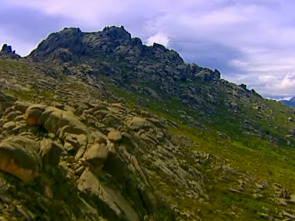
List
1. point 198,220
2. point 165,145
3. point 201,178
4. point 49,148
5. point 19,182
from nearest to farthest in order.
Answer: point 19,182
point 49,148
point 198,220
point 201,178
point 165,145

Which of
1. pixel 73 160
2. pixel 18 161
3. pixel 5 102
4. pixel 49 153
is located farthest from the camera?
pixel 5 102

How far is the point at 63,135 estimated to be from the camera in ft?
132

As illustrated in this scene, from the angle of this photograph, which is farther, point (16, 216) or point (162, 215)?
point (162, 215)

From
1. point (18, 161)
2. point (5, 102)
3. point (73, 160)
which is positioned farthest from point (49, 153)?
point (5, 102)

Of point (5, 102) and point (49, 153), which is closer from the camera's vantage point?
point (49, 153)

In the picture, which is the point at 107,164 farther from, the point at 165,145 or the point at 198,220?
the point at 165,145

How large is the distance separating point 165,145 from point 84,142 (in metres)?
49.5

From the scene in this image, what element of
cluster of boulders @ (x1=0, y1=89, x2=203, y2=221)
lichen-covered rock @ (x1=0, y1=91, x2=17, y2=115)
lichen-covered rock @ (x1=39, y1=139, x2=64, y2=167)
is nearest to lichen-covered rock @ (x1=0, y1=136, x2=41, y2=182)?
cluster of boulders @ (x1=0, y1=89, x2=203, y2=221)

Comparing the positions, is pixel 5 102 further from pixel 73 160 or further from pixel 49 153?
pixel 49 153

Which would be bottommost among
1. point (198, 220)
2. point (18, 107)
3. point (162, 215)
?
point (198, 220)

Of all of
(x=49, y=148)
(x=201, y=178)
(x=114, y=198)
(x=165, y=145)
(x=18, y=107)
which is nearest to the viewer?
(x=49, y=148)

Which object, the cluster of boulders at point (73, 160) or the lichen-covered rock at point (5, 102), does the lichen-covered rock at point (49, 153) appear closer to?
the cluster of boulders at point (73, 160)

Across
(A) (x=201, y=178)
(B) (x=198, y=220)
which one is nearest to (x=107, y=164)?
(B) (x=198, y=220)

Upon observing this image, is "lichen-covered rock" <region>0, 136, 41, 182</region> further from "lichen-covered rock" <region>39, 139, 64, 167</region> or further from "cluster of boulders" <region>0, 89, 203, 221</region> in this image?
"lichen-covered rock" <region>39, 139, 64, 167</region>
